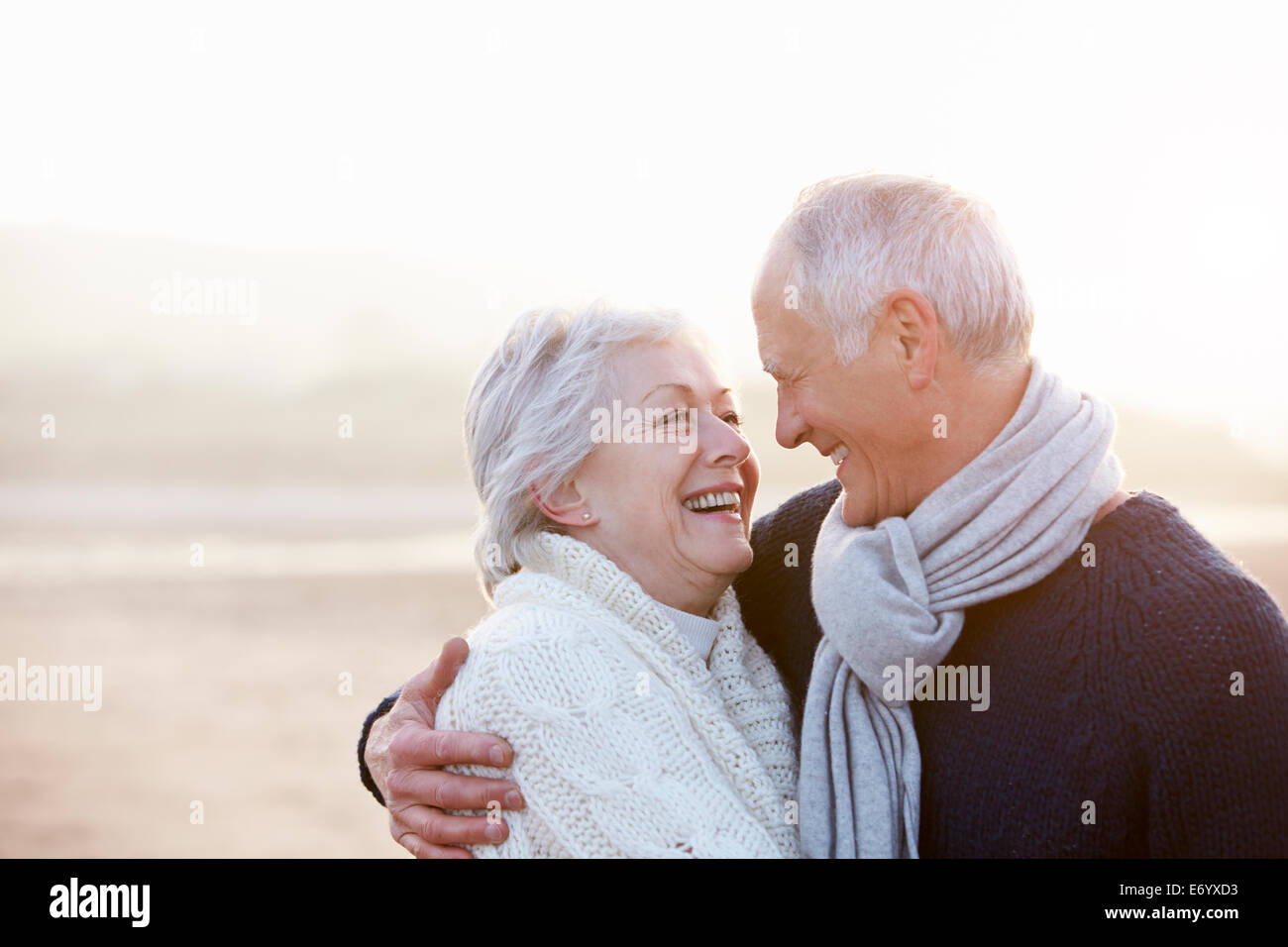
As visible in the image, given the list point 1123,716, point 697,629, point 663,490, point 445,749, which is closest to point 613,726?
point 445,749

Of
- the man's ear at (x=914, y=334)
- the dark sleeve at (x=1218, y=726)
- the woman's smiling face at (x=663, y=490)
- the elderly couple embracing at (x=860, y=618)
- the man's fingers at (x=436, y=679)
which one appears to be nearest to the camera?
the dark sleeve at (x=1218, y=726)

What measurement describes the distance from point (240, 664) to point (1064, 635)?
8.55m

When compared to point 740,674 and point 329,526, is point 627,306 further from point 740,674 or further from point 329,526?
point 329,526

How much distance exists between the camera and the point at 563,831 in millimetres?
2291

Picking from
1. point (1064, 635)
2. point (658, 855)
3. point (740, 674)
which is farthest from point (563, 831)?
point (1064, 635)

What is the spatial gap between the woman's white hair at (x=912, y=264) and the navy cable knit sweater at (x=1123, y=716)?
43cm

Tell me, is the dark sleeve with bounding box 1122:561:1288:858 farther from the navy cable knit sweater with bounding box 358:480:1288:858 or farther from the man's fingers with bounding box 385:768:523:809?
the man's fingers with bounding box 385:768:523:809

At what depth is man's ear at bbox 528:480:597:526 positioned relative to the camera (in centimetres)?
274

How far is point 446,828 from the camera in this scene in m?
2.45

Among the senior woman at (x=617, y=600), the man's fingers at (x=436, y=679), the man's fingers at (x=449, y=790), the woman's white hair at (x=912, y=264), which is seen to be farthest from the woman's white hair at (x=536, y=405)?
the man's fingers at (x=449, y=790)

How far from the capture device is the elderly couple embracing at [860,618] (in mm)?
2240

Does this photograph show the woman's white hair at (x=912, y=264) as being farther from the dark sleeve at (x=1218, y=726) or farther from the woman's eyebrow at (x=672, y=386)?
Answer: the dark sleeve at (x=1218, y=726)

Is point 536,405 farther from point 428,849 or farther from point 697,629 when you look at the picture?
point 428,849
